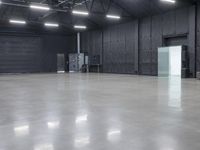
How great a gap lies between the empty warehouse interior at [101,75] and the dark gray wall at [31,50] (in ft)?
0.33

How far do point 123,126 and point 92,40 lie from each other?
2293cm

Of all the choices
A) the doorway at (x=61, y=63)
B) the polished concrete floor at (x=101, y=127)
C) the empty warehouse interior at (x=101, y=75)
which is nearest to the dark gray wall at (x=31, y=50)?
the empty warehouse interior at (x=101, y=75)

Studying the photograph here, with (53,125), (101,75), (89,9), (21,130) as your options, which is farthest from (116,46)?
(21,130)

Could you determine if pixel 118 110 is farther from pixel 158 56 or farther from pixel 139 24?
pixel 139 24

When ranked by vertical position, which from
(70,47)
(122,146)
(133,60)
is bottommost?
(122,146)

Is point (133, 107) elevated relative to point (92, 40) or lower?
lower

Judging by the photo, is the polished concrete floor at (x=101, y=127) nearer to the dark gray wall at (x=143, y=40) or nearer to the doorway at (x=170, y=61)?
the doorway at (x=170, y=61)

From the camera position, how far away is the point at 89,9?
58.7ft

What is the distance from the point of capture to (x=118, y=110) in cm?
489

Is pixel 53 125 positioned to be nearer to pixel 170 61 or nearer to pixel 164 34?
pixel 170 61

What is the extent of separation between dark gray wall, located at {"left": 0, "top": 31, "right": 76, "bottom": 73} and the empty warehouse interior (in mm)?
101

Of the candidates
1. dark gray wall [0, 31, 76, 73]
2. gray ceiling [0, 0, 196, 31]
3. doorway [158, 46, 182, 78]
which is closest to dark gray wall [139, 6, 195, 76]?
gray ceiling [0, 0, 196, 31]

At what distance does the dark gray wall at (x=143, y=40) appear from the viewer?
15.9m

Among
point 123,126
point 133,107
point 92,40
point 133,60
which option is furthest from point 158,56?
point 123,126
